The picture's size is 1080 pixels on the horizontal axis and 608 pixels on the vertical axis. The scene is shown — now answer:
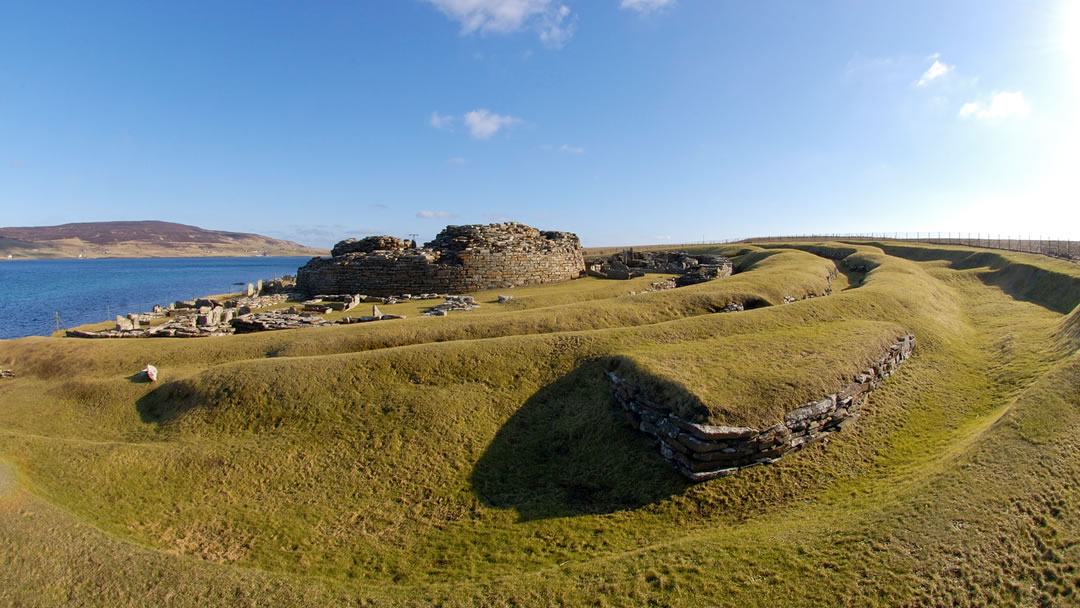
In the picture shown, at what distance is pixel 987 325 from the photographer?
22.2m

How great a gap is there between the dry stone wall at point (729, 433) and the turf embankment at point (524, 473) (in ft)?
0.99

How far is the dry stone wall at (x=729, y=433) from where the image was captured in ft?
33.4

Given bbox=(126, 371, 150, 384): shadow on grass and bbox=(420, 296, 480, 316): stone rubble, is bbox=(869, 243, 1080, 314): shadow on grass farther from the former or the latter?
bbox=(126, 371, 150, 384): shadow on grass

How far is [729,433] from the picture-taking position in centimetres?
1017

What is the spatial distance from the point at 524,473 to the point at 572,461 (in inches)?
45.9

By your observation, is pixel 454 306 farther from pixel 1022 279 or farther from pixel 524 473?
pixel 1022 279

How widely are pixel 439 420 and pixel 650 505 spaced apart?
5.69 meters

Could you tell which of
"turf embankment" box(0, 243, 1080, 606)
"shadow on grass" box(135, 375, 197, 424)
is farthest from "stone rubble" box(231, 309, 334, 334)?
"shadow on grass" box(135, 375, 197, 424)

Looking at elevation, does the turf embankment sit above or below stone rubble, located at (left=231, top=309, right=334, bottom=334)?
below

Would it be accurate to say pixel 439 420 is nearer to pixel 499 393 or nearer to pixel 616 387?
pixel 499 393

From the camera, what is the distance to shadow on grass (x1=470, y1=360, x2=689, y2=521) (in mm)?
10383

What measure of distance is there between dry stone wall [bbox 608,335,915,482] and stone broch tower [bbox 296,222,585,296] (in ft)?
77.1

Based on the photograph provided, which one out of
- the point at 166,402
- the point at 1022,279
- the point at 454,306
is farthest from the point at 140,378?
the point at 1022,279

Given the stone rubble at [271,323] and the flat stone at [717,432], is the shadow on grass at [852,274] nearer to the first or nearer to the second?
the flat stone at [717,432]
